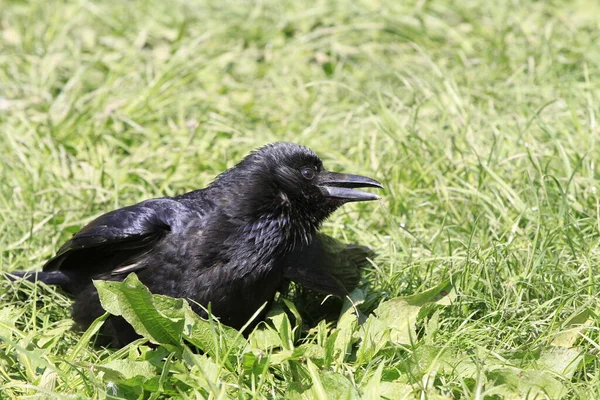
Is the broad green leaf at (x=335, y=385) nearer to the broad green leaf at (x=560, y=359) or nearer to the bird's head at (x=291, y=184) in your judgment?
the broad green leaf at (x=560, y=359)

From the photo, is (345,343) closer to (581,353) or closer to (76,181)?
(581,353)

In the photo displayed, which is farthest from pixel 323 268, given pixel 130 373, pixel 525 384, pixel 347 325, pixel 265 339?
pixel 525 384

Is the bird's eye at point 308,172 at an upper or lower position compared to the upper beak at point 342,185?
upper

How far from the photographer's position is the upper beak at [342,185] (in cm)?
419

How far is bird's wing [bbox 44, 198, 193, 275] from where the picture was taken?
402 centimetres

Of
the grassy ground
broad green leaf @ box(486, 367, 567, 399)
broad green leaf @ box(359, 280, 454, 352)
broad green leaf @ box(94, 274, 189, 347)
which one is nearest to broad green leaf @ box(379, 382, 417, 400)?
the grassy ground

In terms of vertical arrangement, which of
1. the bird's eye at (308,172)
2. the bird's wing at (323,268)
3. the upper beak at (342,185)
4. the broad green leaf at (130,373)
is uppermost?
the bird's eye at (308,172)

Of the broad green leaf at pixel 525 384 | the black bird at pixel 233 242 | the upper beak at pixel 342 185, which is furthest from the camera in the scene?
the upper beak at pixel 342 185

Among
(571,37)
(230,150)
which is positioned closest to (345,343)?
(230,150)

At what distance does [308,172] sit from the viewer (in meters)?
4.18

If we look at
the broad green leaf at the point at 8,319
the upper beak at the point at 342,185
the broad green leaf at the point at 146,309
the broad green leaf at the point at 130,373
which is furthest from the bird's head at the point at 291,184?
the broad green leaf at the point at 8,319

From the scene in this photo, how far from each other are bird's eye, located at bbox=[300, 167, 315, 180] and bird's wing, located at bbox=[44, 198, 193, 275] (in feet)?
1.83

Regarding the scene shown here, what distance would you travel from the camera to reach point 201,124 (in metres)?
6.10

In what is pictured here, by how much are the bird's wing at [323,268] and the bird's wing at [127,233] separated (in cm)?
55
